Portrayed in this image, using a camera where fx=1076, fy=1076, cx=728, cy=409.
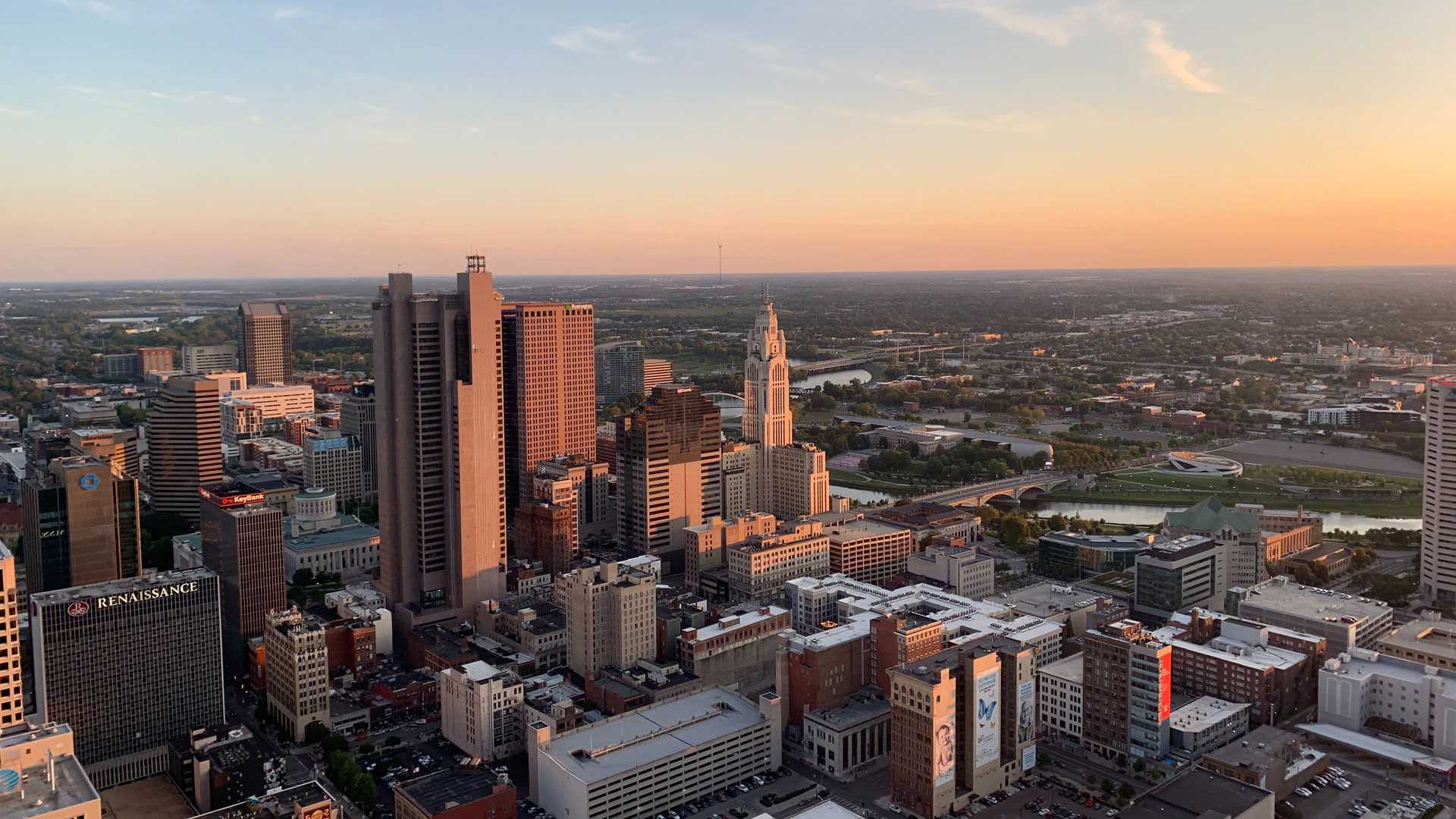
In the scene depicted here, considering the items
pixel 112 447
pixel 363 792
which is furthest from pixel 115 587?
pixel 112 447

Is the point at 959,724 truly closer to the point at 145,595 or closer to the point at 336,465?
the point at 145,595

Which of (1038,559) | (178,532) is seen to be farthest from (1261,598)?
(178,532)

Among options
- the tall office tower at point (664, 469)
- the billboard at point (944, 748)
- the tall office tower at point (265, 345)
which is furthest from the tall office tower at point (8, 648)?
the tall office tower at point (265, 345)

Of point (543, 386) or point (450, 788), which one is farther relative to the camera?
point (543, 386)

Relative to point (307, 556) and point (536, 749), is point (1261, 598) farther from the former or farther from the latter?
point (307, 556)

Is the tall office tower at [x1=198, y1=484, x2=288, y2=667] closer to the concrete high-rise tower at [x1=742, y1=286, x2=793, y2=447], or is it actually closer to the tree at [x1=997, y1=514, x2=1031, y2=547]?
the concrete high-rise tower at [x1=742, y1=286, x2=793, y2=447]
